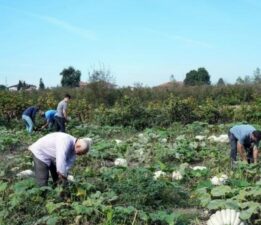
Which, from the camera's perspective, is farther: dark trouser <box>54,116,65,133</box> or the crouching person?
dark trouser <box>54,116,65,133</box>

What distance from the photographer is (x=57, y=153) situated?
617 centimetres

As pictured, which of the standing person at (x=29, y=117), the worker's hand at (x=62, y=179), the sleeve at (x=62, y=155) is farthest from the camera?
the standing person at (x=29, y=117)

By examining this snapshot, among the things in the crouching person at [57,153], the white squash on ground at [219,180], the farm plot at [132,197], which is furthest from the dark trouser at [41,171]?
the white squash on ground at [219,180]

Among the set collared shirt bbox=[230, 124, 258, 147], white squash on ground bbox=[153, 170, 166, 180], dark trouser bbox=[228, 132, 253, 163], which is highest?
collared shirt bbox=[230, 124, 258, 147]

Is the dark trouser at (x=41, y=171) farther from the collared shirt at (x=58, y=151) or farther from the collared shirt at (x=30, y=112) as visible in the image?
the collared shirt at (x=30, y=112)

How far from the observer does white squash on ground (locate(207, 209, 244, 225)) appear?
18.4 feet

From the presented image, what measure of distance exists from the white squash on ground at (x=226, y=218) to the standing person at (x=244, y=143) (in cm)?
308

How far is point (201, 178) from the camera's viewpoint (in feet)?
27.6

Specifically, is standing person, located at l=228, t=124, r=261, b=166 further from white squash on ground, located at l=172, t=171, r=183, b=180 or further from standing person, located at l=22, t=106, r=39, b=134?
standing person, located at l=22, t=106, r=39, b=134

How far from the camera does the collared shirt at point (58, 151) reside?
6125 mm

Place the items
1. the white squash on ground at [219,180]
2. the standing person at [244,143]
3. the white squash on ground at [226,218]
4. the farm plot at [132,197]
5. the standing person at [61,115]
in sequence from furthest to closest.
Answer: the standing person at [61,115]
the standing person at [244,143]
the white squash on ground at [219,180]
the farm plot at [132,197]
the white squash on ground at [226,218]

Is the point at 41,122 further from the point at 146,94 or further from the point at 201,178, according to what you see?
the point at 201,178

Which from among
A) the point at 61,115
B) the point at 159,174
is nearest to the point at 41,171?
the point at 159,174

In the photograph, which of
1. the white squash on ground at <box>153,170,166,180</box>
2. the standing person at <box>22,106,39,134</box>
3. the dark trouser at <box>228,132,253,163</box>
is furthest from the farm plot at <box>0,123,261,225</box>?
the standing person at <box>22,106,39,134</box>
